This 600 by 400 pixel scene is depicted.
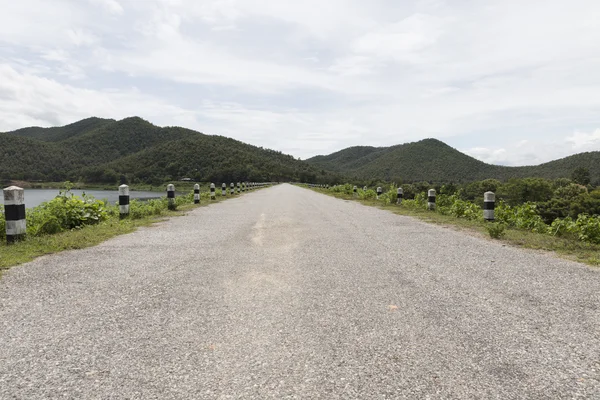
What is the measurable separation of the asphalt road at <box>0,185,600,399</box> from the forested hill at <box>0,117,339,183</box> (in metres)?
58.6

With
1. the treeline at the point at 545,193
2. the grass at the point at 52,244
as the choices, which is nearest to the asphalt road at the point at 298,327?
the grass at the point at 52,244

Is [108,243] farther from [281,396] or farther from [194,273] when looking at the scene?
[281,396]

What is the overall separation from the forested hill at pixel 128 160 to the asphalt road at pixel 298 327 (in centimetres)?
5857

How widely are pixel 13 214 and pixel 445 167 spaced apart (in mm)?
101313

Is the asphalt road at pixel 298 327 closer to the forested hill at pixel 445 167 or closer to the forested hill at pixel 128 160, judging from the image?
the forested hill at pixel 128 160

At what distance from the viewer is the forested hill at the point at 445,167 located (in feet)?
276

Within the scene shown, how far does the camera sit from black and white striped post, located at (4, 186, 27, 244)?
653 cm

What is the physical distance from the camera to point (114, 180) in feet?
243

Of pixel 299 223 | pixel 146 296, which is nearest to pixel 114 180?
pixel 299 223

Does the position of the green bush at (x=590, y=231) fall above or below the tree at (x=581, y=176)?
below

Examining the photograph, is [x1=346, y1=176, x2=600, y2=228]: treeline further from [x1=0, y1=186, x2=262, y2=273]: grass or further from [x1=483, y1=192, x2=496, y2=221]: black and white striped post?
[x1=0, y1=186, x2=262, y2=273]: grass

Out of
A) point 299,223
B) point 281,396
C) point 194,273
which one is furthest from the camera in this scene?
point 299,223

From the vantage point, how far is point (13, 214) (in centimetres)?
655

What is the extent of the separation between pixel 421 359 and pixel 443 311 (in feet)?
3.17
